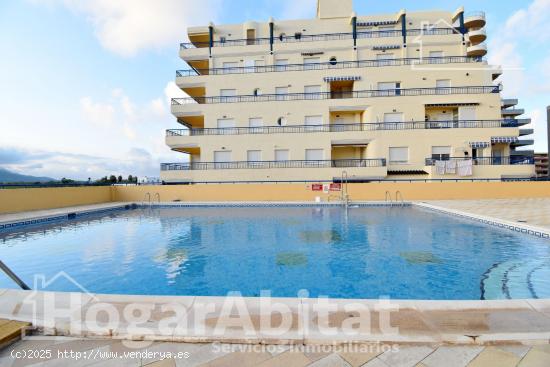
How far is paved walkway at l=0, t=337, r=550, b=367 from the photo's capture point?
86.7 inches

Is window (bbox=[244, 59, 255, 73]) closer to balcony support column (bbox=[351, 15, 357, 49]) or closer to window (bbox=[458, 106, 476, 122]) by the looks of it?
balcony support column (bbox=[351, 15, 357, 49])

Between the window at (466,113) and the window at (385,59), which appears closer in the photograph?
the window at (466,113)

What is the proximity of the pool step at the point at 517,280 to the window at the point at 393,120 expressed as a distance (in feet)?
54.2

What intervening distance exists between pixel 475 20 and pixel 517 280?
84.6 feet

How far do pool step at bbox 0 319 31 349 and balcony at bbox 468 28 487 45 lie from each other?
30.3 meters

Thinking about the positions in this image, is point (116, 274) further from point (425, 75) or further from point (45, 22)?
point (425, 75)

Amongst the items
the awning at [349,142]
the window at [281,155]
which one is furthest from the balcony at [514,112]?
the window at [281,155]

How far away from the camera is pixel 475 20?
21.2 metres

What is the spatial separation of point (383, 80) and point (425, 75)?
3454 mm

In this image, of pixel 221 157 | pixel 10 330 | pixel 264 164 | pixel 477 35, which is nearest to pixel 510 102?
pixel 477 35

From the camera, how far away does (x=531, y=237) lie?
7.55 meters

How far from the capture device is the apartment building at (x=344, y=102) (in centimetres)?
1973

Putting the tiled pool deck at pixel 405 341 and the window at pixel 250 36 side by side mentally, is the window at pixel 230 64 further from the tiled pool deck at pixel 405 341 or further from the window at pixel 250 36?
the tiled pool deck at pixel 405 341

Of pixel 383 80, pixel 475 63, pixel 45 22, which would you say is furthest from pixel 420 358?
pixel 475 63
